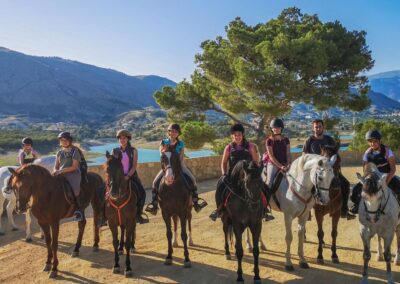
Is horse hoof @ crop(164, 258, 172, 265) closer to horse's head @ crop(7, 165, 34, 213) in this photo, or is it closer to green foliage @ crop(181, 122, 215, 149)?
horse's head @ crop(7, 165, 34, 213)

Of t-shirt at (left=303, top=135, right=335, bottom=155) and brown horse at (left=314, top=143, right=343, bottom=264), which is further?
t-shirt at (left=303, top=135, right=335, bottom=155)

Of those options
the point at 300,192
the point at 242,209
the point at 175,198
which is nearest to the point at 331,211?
the point at 300,192

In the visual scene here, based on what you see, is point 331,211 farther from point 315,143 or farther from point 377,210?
point 377,210

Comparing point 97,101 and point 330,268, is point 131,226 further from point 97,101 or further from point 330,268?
point 97,101

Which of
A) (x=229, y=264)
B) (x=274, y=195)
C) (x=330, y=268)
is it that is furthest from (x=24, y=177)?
(x=330, y=268)

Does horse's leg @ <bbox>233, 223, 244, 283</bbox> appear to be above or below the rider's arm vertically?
below

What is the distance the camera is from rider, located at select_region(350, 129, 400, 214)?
247 inches

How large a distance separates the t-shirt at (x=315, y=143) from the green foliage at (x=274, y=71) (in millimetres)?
11382

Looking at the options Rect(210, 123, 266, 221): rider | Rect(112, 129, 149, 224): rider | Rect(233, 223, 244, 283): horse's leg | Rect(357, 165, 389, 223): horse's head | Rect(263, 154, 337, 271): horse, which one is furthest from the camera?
Rect(112, 129, 149, 224): rider

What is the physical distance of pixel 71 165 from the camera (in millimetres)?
7379

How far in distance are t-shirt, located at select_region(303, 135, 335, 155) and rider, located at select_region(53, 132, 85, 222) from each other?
470 cm

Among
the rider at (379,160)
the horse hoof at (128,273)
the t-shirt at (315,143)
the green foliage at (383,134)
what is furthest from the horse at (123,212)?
the green foliage at (383,134)

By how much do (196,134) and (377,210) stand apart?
15.6 metres

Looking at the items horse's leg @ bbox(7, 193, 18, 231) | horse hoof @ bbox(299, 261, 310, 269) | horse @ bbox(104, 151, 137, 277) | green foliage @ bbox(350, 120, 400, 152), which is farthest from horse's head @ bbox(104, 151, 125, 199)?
green foliage @ bbox(350, 120, 400, 152)
